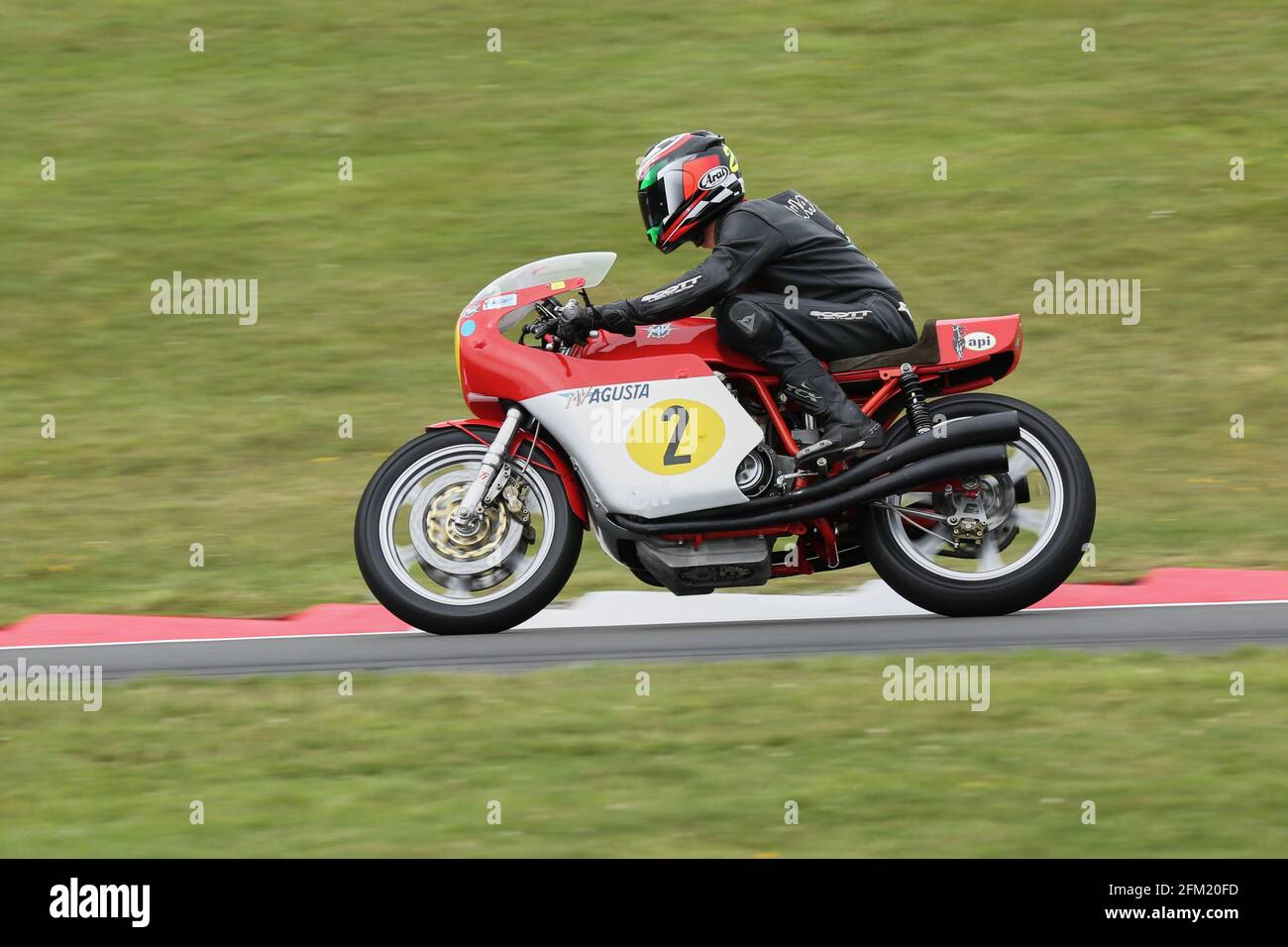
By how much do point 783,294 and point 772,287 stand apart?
0.20 ft

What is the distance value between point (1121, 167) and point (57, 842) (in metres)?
12.6

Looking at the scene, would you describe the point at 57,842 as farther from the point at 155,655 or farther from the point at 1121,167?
the point at 1121,167

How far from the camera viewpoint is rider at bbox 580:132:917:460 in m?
7.35

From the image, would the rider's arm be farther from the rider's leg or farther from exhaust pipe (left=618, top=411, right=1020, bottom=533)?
exhaust pipe (left=618, top=411, right=1020, bottom=533)

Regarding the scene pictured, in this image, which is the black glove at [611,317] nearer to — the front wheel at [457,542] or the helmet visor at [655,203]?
the helmet visor at [655,203]

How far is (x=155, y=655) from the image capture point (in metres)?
7.46

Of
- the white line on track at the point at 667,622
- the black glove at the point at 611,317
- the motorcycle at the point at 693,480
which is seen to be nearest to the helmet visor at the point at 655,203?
the motorcycle at the point at 693,480

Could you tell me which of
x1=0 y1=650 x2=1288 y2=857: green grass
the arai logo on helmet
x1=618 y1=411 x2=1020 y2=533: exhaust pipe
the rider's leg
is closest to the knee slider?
the rider's leg

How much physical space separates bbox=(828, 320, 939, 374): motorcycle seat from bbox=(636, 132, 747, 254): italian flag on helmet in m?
0.84

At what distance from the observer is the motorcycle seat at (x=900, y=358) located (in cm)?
746

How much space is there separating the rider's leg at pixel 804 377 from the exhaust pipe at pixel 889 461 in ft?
0.36

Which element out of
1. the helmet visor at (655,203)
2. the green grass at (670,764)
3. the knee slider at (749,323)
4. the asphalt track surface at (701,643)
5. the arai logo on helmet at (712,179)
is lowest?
the green grass at (670,764)

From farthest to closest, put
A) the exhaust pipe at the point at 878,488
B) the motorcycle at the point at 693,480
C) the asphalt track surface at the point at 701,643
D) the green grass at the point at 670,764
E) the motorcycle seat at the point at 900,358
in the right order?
the motorcycle seat at the point at 900,358, the motorcycle at the point at 693,480, the exhaust pipe at the point at 878,488, the asphalt track surface at the point at 701,643, the green grass at the point at 670,764

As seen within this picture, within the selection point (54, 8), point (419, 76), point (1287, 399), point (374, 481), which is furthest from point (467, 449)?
point (54, 8)
